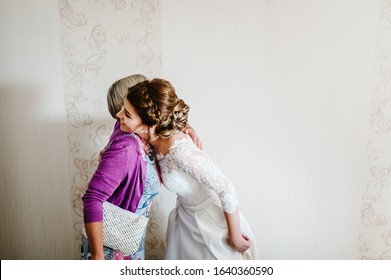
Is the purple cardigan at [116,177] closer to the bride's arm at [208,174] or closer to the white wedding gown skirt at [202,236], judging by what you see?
the bride's arm at [208,174]

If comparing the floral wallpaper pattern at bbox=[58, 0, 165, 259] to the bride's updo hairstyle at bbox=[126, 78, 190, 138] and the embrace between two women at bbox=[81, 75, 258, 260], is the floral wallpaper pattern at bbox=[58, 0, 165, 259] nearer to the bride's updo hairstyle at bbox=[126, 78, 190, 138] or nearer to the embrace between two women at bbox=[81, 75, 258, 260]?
the embrace between two women at bbox=[81, 75, 258, 260]

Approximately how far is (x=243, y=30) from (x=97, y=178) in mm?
833

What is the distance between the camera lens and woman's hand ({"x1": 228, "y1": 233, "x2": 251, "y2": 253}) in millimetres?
1217

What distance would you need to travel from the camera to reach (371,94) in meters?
1.49

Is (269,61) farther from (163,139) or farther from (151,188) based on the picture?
(151,188)

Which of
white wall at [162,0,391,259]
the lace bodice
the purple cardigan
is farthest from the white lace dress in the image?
white wall at [162,0,391,259]

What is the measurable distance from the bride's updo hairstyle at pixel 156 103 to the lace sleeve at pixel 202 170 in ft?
0.29

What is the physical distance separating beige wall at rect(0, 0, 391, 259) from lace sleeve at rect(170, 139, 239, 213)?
1.37ft

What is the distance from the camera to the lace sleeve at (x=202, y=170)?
3.69 feet

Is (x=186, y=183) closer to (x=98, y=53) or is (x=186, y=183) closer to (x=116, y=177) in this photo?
(x=116, y=177)

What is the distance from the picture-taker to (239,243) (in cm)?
122

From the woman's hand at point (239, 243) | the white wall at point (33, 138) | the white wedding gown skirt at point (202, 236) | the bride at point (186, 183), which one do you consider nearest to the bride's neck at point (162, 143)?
the bride at point (186, 183)

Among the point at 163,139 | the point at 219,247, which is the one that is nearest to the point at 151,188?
the point at 163,139

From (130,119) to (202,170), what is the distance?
0.89 feet
